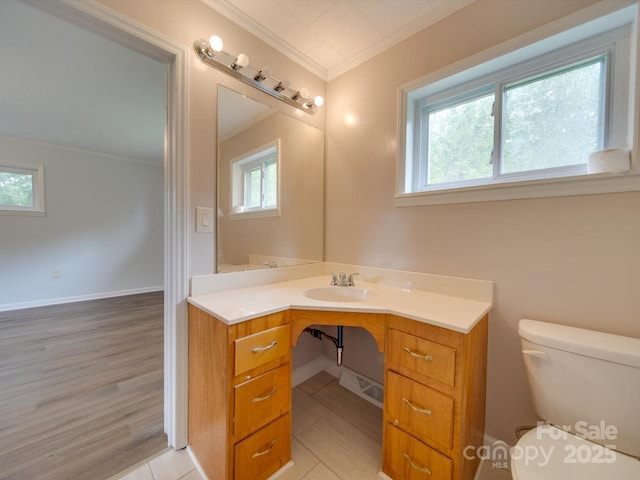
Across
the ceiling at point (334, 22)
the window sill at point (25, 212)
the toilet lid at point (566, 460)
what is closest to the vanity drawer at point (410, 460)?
the toilet lid at point (566, 460)

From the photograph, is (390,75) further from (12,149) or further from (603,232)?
(12,149)

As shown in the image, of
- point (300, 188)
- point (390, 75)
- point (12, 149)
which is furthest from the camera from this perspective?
point (12, 149)

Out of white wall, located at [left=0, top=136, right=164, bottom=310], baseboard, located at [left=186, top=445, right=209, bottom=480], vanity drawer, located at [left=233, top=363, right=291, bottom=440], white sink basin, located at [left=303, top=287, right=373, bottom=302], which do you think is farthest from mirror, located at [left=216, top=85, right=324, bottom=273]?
white wall, located at [left=0, top=136, right=164, bottom=310]

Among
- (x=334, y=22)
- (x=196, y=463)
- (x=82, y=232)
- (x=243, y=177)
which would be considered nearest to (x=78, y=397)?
(x=196, y=463)

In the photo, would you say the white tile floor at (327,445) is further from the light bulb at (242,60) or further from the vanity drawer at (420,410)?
the light bulb at (242,60)

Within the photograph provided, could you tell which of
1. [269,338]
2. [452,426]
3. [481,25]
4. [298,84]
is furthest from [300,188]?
[452,426]

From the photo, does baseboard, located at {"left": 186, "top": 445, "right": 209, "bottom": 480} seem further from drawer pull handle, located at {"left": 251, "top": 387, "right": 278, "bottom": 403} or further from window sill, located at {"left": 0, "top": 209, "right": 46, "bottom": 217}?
window sill, located at {"left": 0, "top": 209, "right": 46, "bottom": 217}

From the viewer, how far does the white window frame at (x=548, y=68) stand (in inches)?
37.9

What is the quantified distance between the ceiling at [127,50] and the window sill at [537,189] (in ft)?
3.26

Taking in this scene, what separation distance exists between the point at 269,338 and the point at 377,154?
1338mm

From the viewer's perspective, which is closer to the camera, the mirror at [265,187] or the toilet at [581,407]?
the toilet at [581,407]

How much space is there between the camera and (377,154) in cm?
168

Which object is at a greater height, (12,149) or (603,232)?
(12,149)

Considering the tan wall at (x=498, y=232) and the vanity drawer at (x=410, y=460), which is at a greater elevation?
the tan wall at (x=498, y=232)
